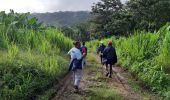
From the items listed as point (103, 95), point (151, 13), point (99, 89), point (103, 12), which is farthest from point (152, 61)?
point (103, 12)

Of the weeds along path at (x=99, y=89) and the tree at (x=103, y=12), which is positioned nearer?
the weeds along path at (x=99, y=89)

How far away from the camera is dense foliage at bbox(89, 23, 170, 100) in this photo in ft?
41.3

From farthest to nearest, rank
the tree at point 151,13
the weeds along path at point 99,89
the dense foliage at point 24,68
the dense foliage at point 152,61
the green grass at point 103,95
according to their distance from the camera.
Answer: the tree at point 151,13
the dense foliage at point 152,61
the weeds along path at point 99,89
the green grass at point 103,95
the dense foliage at point 24,68

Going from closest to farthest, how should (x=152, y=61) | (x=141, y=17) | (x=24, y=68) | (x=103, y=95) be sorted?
(x=103, y=95) → (x=24, y=68) → (x=152, y=61) → (x=141, y=17)

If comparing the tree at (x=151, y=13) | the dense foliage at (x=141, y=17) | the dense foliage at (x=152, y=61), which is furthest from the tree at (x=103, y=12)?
the dense foliage at (x=152, y=61)

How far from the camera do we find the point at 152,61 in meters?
14.7

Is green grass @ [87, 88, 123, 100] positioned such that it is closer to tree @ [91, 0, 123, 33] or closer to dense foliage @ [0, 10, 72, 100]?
dense foliage @ [0, 10, 72, 100]

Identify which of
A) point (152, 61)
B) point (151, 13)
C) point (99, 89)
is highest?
point (151, 13)

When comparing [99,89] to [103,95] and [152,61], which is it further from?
[152,61]

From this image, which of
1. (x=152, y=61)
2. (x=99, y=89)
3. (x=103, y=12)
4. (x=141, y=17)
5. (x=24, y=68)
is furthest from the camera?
(x=103, y=12)

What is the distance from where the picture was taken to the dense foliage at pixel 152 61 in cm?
1260

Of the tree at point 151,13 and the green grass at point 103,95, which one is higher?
the tree at point 151,13

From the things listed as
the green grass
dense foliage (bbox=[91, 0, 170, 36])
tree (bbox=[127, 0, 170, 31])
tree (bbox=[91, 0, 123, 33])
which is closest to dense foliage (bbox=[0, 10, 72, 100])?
the green grass

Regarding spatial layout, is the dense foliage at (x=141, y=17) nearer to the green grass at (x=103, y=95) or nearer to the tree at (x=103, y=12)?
the tree at (x=103, y=12)
